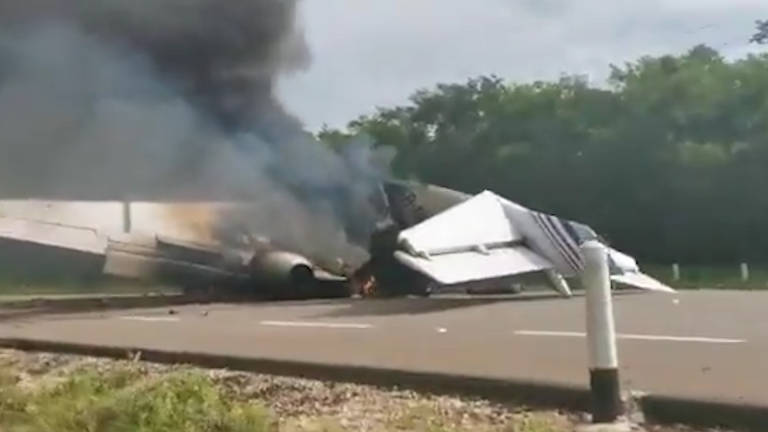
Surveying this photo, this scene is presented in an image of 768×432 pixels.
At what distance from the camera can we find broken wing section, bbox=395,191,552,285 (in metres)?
21.8

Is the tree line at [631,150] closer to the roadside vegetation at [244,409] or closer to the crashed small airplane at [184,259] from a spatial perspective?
the crashed small airplane at [184,259]

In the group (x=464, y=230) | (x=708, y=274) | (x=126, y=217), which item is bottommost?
(x=708, y=274)

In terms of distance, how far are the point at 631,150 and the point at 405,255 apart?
1073 inches

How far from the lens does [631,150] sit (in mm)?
47969

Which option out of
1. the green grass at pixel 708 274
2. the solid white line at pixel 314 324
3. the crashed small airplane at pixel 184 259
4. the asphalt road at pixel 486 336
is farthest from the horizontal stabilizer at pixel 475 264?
the green grass at pixel 708 274

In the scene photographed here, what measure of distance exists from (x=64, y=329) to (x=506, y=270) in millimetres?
9552

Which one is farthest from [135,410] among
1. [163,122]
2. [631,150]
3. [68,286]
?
[631,150]

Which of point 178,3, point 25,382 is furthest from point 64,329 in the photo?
point 178,3

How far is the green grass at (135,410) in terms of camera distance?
5723 millimetres

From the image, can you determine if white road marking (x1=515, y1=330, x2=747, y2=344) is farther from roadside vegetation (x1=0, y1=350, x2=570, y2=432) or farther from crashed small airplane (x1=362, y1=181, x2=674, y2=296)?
crashed small airplane (x1=362, y1=181, x2=674, y2=296)

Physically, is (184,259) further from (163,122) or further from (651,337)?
(651,337)

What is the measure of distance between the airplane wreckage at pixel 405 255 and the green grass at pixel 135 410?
14092mm

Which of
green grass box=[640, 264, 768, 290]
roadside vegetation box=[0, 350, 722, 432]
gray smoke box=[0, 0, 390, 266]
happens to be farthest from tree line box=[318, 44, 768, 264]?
roadside vegetation box=[0, 350, 722, 432]

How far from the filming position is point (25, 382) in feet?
26.9
